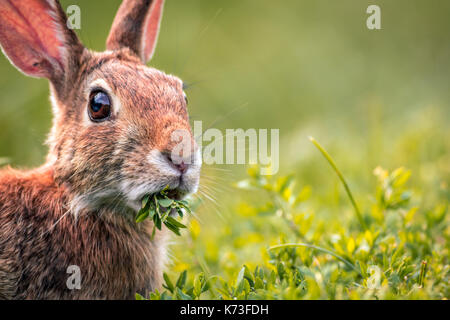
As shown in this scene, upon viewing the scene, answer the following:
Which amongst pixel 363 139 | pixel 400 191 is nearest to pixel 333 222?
pixel 400 191

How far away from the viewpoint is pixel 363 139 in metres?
6.85

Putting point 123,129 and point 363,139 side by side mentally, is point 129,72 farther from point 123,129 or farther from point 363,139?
point 363,139

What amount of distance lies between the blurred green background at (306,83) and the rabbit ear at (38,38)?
1.71 metres

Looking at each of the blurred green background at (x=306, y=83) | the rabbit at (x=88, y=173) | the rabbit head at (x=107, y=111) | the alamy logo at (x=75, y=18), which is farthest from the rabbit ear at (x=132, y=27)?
the blurred green background at (x=306, y=83)

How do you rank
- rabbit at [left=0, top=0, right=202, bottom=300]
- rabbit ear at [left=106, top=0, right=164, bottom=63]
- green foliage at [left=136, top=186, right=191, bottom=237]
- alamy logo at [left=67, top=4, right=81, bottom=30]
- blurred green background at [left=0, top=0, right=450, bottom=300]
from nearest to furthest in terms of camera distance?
green foliage at [left=136, top=186, right=191, bottom=237], rabbit at [left=0, top=0, right=202, bottom=300], alamy logo at [left=67, top=4, right=81, bottom=30], rabbit ear at [left=106, top=0, right=164, bottom=63], blurred green background at [left=0, top=0, right=450, bottom=300]

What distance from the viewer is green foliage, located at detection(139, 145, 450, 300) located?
10.0ft

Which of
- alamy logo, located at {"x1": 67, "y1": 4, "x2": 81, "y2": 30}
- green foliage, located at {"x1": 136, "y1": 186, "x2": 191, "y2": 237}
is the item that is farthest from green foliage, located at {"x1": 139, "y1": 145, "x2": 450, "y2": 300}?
alamy logo, located at {"x1": 67, "y1": 4, "x2": 81, "y2": 30}

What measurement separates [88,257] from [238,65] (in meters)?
6.00

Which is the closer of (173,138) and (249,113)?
(173,138)

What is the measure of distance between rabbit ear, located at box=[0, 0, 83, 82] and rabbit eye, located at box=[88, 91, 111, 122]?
1.69ft

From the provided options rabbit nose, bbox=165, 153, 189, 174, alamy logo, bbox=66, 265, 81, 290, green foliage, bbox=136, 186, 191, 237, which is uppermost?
rabbit nose, bbox=165, 153, 189, 174

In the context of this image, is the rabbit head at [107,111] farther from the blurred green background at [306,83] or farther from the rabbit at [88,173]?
the blurred green background at [306,83]

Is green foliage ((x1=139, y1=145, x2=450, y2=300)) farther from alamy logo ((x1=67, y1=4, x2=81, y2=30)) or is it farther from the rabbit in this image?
alamy logo ((x1=67, y1=4, x2=81, y2=30))
